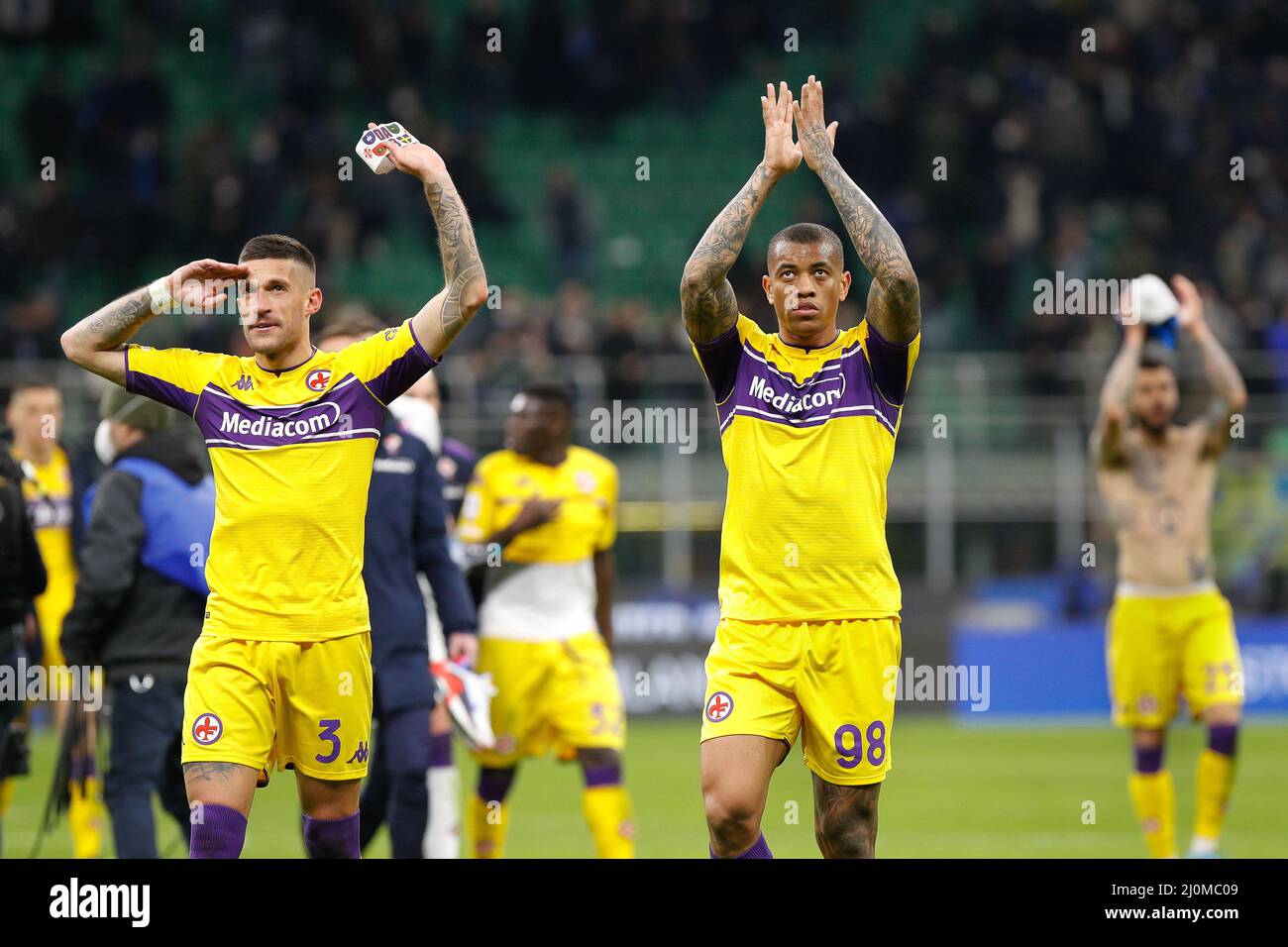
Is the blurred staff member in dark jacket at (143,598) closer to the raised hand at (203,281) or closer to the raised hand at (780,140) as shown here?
the raised hand at (203,281)

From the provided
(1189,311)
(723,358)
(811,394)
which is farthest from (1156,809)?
(723,358)

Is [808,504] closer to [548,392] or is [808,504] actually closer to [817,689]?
[817,689]

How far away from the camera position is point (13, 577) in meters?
8.51

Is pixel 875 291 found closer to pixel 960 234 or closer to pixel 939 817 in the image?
pixel 939 817

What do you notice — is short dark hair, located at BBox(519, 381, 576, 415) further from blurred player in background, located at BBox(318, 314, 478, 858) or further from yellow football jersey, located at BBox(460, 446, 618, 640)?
blurred player in background, located at BBox(318, 314, 478, 858)

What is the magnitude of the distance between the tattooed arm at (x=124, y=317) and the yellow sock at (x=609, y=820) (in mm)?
3903

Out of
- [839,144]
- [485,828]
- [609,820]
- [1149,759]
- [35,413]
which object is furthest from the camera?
[839,144]

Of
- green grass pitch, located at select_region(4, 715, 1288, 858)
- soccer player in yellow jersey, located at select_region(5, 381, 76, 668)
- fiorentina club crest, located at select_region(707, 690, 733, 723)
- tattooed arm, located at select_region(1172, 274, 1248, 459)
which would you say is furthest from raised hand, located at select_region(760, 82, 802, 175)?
soccer player in yellow jersey, located at select_region(5, 381, 76, 668)

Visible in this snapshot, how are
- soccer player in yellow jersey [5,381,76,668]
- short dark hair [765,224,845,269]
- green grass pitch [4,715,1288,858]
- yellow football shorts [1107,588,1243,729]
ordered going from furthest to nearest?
soccer player in yellow jersey [5,381,76,668], green grass pitch [4,715,1288,858], yellow football shorts [1107,588,1243,729], short dark hair [765,224,845,269]

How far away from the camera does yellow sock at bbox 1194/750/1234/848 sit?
420 inches

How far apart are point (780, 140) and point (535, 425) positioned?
3.68 metres

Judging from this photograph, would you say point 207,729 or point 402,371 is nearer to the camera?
point 207,729
